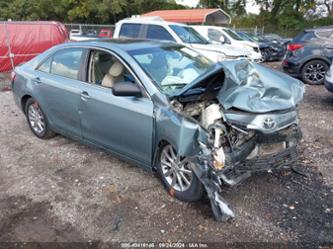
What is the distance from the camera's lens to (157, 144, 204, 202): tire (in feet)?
10.6

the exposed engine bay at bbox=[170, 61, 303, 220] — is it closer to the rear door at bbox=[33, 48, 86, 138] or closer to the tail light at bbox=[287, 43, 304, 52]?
the rear door at bbox=[33, 48, 86, 138]

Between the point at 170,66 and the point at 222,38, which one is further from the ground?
the point at 170,66

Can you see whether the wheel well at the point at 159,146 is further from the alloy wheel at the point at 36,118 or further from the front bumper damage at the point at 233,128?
the alloy wheel at the point at 36,118

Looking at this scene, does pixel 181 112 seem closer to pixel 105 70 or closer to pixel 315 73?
pixel 105 70

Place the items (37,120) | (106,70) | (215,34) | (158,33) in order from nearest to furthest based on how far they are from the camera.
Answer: (106,70)
(37,120)
(158,33)
(215,34)

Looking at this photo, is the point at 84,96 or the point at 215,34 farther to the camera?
the point at 215,34

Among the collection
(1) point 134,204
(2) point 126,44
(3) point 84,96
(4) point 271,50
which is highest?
(2) point 126,44

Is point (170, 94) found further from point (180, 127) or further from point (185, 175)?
point (185, 175)

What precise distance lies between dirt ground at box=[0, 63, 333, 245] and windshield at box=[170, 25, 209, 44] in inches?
241

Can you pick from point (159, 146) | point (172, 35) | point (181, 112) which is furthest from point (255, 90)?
point (172, 35)

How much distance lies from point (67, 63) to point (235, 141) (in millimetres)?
2684

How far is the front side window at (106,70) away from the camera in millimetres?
3820

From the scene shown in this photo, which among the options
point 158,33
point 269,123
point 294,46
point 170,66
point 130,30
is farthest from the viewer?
point 130,30

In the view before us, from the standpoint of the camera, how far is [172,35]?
9.67 m
